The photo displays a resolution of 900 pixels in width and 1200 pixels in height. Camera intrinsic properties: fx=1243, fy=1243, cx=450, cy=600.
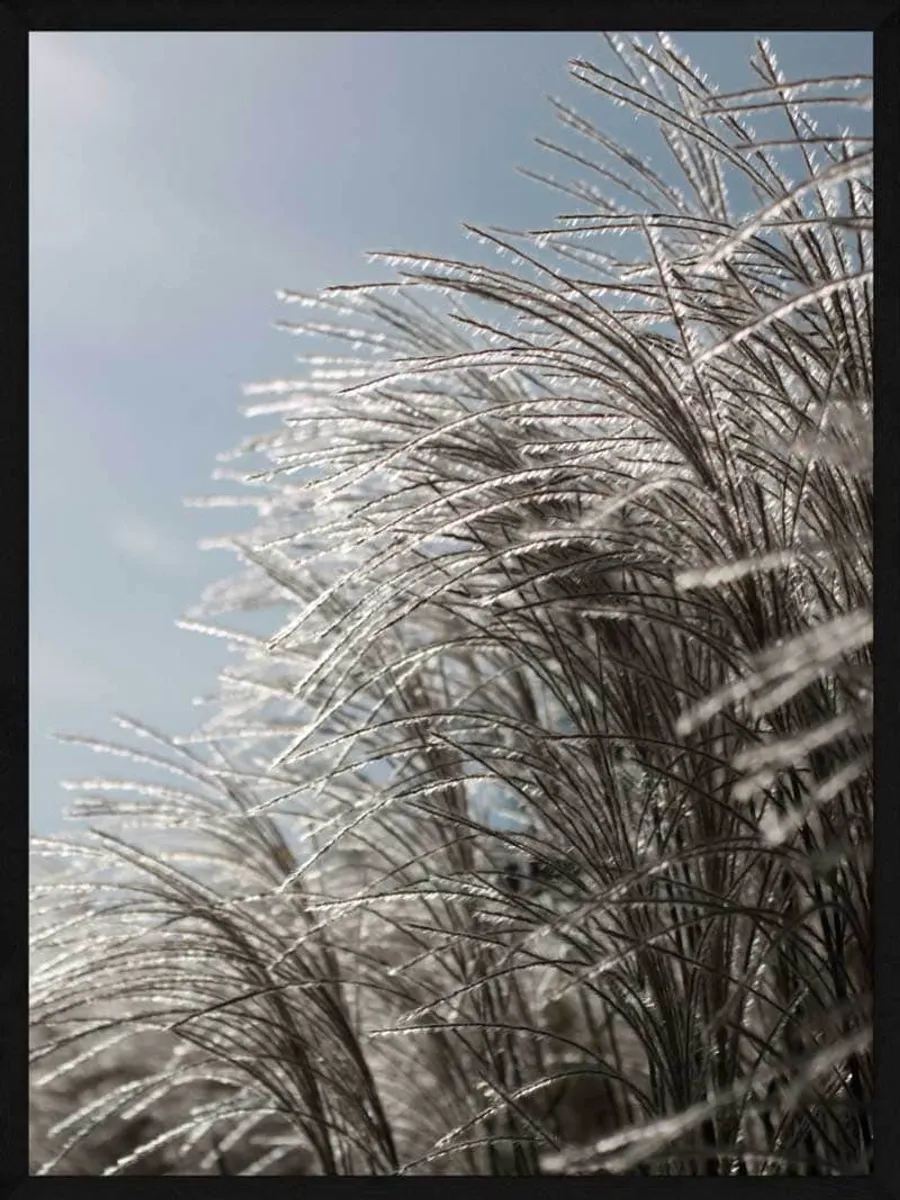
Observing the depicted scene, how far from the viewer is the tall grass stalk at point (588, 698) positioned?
0.79m

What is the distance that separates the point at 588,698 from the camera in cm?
104

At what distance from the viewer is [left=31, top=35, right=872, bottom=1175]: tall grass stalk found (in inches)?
31.0

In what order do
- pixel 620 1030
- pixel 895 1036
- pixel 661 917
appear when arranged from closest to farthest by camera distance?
pixel 895 1036, pixel 661 917, pixel 620 1030

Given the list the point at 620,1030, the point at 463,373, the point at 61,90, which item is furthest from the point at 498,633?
the point at 61,90

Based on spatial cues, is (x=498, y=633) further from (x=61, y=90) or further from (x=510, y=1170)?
(x=61, y=90)

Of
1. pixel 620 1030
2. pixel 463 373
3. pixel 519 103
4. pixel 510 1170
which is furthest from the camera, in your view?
pixel 519 103

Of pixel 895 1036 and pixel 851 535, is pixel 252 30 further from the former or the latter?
pixel 895 1036

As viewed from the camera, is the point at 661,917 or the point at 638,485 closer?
the point at 638,485

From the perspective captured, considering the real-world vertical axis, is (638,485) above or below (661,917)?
above
